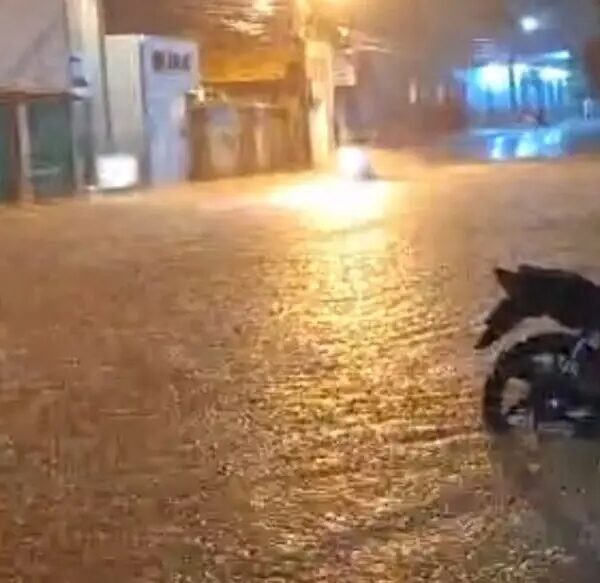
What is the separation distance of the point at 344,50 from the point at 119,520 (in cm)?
5139

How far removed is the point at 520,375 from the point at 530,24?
7996cm

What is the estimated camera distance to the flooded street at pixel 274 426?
602 centimetres

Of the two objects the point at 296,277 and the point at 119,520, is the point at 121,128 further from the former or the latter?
the point at 119,520

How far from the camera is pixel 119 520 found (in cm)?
661

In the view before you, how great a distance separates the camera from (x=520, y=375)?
790cm

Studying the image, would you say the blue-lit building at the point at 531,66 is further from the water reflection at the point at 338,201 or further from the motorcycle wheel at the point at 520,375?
the motorcycle wheel at the point at 520,375

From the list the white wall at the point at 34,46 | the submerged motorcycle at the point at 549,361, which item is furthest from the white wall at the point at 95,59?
the submerged motorcycle at the point at 549,361

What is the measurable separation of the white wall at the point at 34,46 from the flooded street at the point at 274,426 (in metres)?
17.3

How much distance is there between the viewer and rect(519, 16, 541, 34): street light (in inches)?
3339

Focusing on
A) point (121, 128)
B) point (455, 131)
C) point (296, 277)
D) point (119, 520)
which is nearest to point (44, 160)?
point (121, 128)

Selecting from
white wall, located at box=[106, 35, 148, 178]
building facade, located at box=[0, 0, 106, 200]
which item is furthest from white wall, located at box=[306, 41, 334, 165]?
building facade, located at box=[0, 0, 106, 200]

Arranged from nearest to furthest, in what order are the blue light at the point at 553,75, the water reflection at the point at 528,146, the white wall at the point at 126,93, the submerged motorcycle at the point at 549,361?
the submerged motorcycle at the point at 549,361
the white wall at the point at 126,93
the water reflection at the point at 528,146
the blue light at the point at 553,75

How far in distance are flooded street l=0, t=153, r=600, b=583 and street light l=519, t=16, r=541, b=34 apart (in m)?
67.8

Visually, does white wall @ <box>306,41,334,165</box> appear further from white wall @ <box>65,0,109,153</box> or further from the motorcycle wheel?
the motorcycle wheel
